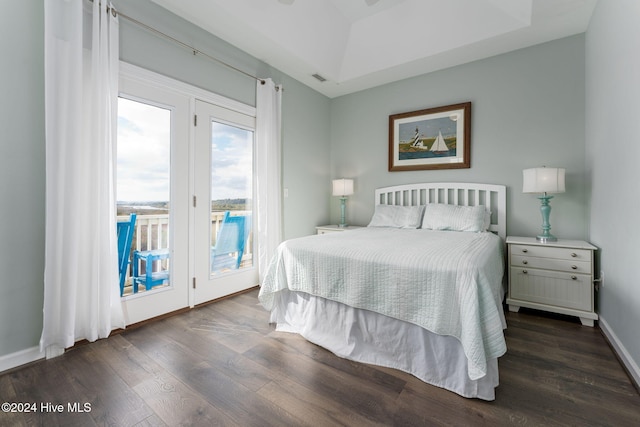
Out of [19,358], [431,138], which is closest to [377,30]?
[431,138]

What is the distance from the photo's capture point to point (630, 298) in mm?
1737

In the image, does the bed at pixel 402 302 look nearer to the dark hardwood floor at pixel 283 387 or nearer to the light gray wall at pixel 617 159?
the dark hardwood floor at pixel 283 387

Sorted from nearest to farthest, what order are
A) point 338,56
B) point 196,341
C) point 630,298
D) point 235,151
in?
point 630,298, point 196,341, point 235,151, point 338,56

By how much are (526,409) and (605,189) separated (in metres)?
1.86

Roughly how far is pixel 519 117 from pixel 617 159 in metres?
1.35

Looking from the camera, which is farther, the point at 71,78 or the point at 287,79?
the point at 287,79

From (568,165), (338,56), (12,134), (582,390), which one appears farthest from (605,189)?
(12,134)

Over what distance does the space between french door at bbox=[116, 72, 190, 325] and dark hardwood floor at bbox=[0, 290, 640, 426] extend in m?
0.42

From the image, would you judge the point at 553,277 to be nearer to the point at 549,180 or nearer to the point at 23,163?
the point at 549,180

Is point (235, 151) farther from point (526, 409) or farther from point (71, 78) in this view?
point (526, 409)

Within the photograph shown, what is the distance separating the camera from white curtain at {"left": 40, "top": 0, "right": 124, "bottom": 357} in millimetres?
1823

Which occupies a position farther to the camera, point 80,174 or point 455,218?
point 455,218

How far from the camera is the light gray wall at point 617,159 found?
1667 millimetres

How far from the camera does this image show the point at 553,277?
97.8 inches
